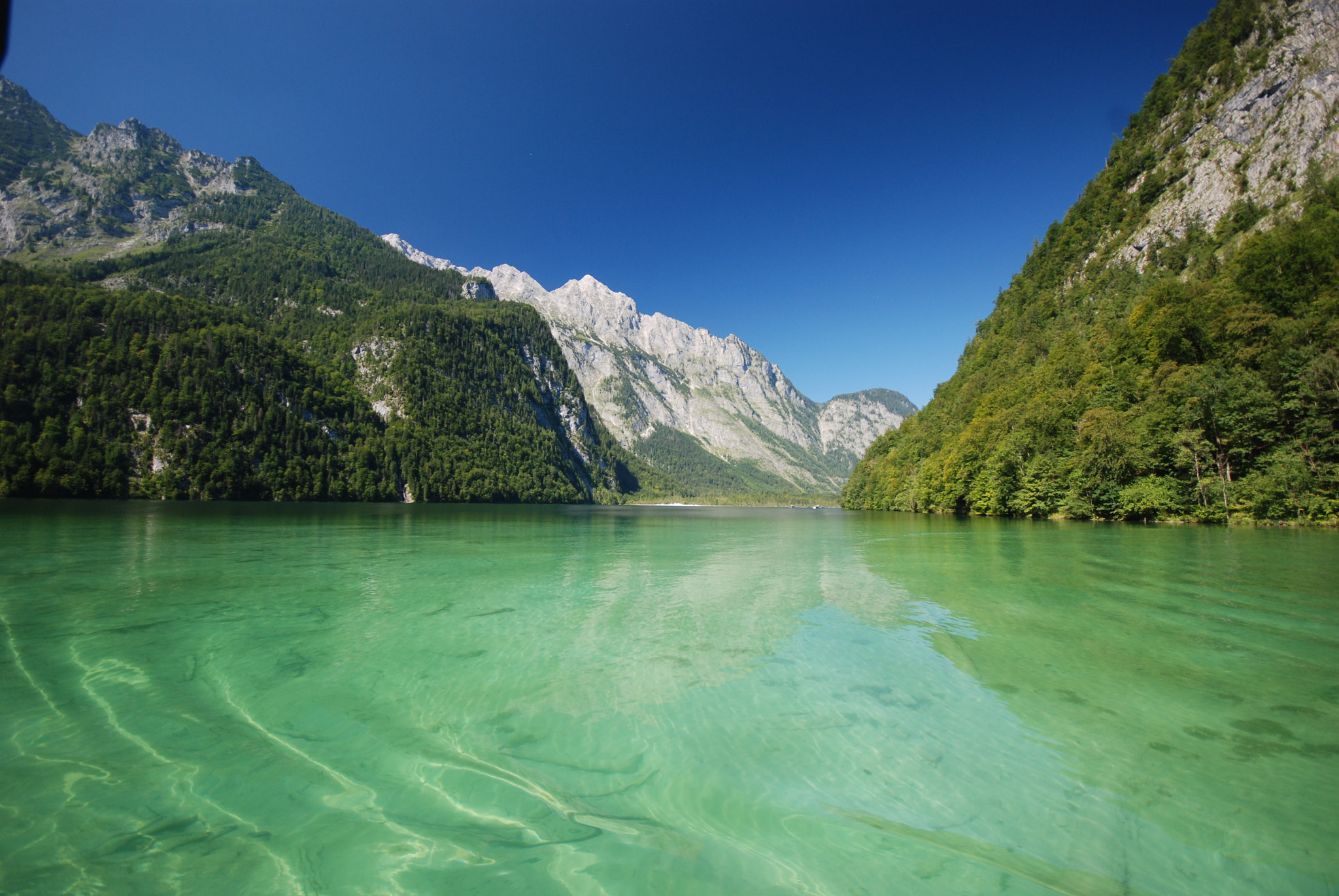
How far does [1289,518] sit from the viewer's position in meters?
35.9

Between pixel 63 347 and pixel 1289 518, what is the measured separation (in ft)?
631

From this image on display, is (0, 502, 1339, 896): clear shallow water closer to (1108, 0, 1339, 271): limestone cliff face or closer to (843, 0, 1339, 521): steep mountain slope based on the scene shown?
(843, 0, 1339, 521): steep mountain slope

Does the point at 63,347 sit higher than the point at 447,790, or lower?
higher

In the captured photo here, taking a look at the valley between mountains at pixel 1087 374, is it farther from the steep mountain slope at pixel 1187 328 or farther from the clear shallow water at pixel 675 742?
the clear shallow water at pixel 675 742

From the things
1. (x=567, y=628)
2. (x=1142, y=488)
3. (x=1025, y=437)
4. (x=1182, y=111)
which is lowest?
(x=567, y=628)

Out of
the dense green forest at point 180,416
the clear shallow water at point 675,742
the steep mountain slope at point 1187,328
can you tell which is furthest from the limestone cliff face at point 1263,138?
the dense green forest at point 180,416

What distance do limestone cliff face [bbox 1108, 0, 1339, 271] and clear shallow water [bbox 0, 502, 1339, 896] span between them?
229 ft

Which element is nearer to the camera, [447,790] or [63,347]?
[447,790]

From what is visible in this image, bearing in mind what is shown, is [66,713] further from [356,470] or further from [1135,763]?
[356,470]

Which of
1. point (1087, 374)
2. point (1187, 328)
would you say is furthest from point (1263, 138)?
point (1187, 328)

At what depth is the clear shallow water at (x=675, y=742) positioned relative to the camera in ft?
15.1

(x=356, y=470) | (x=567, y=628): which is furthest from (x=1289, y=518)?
(x=356, y=470)

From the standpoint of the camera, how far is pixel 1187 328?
44.3 m

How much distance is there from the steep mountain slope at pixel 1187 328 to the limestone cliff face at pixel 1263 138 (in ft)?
0.74
